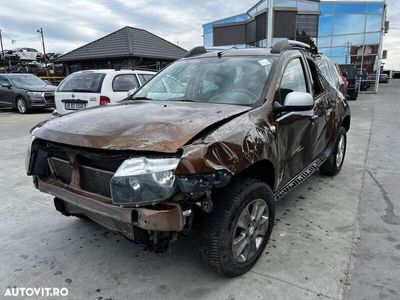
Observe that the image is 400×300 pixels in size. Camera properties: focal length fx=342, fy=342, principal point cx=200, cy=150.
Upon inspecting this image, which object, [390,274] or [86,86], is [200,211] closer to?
[390,274]

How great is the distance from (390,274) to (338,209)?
1.32 metres

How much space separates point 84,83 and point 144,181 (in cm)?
687

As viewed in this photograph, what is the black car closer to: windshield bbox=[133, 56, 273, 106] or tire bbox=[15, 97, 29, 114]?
tire bbox=[15, 97, 29, 114]

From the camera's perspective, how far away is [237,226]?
255 cm

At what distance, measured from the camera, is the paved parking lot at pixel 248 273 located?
8.36 ft

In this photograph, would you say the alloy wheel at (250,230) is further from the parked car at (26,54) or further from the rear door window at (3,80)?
the parked car at (26,54)

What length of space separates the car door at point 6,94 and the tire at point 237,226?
48.5 feet

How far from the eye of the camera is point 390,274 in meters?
2.71

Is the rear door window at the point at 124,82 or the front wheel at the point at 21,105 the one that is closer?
the rear door window at the point at 124,82

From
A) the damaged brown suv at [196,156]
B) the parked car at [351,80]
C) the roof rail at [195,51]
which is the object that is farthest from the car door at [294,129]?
the parked car at [351,80]

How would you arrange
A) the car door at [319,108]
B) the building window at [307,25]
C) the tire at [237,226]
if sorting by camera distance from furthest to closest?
the building window at [307,25] → the car door at [319,108] → the tire at [237,226]

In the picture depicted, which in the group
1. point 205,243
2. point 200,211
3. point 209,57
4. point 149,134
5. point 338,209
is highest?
point 209,57

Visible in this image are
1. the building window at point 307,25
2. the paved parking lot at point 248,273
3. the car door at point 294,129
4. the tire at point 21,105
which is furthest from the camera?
the building window at point 307,25

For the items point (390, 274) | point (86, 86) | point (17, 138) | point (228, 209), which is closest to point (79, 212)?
point (228, 209)
